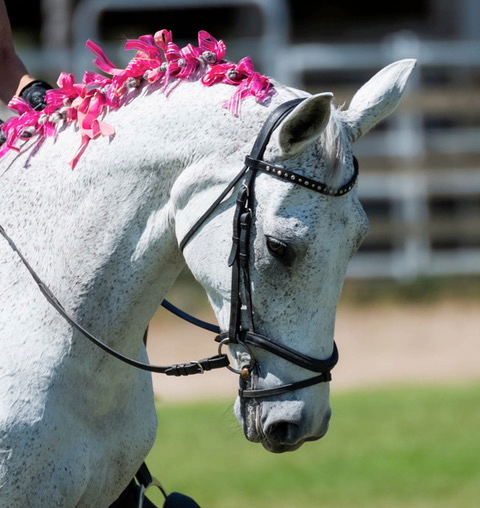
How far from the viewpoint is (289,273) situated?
3.12m

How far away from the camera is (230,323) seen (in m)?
3.17

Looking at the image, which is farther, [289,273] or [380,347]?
[380,347]

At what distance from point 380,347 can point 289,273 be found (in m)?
8.76

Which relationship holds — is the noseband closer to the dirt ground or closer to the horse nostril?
the horse nostril

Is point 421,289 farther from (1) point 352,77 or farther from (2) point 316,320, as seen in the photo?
(2) point 316,320

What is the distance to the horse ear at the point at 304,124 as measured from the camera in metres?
3.01

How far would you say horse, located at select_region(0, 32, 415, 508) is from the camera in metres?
3.12

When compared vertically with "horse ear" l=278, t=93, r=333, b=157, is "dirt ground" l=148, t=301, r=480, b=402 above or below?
below

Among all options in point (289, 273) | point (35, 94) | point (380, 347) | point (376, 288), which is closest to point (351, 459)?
point (380, 347)

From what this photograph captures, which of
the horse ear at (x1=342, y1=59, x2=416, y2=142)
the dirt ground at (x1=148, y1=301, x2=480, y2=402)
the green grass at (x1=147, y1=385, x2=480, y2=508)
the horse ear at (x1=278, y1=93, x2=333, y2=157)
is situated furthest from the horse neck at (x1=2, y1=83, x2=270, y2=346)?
the dirt ground at (x1=148, y1=301, x2=480, y2=402)

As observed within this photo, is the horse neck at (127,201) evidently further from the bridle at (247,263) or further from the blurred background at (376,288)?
the blurred background at (376,288)

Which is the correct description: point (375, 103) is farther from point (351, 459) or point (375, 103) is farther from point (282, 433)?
point (351, 459)

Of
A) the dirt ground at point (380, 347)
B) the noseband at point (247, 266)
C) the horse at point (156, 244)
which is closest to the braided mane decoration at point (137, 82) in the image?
the horse at point (156, 244)

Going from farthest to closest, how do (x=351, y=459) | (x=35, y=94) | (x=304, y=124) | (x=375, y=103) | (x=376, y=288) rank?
(x=376, y=288) < (x=351, y=459) < (x=35, y=94) < (x=375, y=103) < (x=304, y=124)
